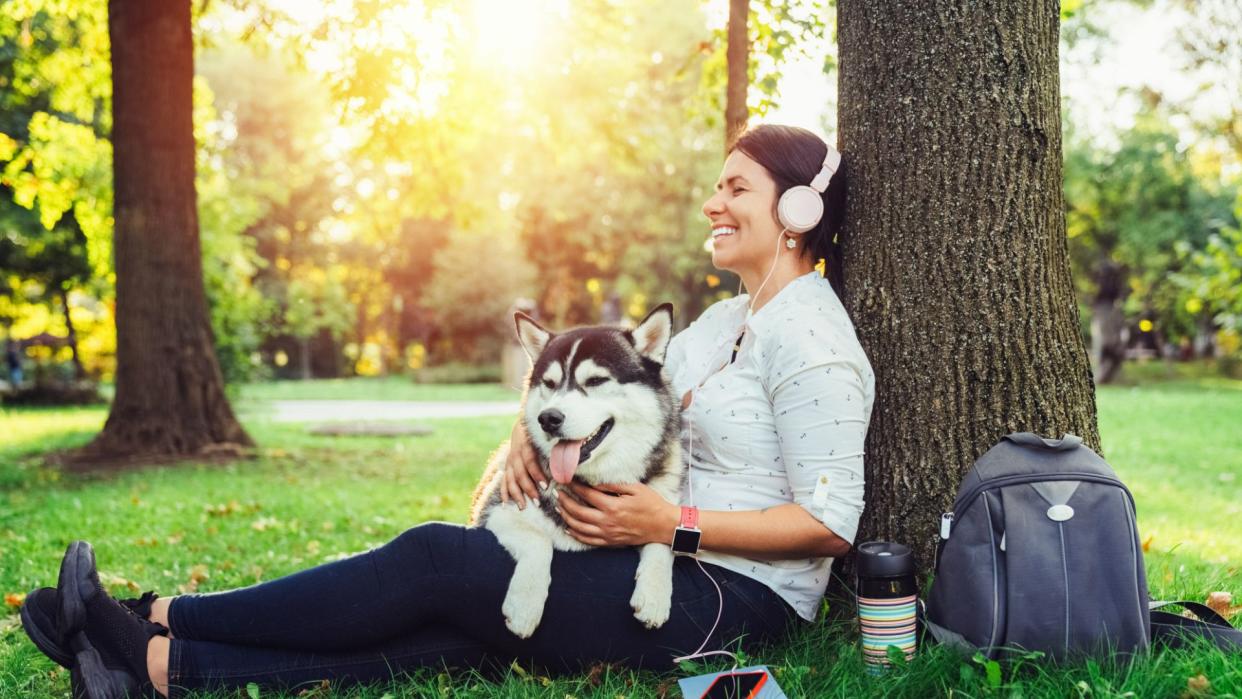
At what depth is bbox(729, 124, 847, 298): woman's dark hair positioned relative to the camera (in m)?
3.18

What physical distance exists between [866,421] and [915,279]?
63 centimetres

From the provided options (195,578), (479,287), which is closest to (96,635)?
(195,578)

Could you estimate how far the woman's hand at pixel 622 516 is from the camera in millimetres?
2785

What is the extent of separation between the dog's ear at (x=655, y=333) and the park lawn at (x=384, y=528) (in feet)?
3.30

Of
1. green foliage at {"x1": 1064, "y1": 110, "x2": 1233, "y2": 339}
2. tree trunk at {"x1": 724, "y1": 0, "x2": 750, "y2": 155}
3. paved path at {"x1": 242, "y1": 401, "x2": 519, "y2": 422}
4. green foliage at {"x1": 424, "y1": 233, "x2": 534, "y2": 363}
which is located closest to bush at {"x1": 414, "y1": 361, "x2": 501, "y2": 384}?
green foliage at {"x1": 424, "y1": 233, "x2": 534, "y2": 363}

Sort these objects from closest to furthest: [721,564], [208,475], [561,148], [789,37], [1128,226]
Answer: [721,564]
[789,37]
[208,475]
[561,148]
[1128,226]

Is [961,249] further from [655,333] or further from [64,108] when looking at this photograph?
[64,108]

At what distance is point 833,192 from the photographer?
3.40 meters

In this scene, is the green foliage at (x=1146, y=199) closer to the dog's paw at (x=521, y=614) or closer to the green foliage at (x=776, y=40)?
the green foliage at (x=776, y=40)

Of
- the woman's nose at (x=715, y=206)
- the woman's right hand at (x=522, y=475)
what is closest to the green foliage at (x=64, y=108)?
the woman's right hand at (x=522, y=475)

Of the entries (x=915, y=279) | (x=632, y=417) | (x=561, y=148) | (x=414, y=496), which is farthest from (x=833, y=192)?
(x=561, y=148)

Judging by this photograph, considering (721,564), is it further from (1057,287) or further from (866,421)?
(1057,287)

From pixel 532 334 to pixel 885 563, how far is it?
4.73 ft

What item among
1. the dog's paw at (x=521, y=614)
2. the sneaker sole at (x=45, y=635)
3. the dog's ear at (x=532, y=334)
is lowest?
the sneaker sole at (x=45, y=635)
